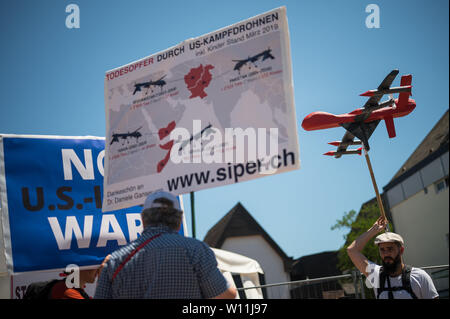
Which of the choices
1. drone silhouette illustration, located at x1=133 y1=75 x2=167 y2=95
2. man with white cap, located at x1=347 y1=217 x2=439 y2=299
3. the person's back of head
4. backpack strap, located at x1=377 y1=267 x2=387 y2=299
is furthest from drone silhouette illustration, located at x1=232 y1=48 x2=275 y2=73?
backpack strap, located at x1=377 y1=267 x2=387 y2=299

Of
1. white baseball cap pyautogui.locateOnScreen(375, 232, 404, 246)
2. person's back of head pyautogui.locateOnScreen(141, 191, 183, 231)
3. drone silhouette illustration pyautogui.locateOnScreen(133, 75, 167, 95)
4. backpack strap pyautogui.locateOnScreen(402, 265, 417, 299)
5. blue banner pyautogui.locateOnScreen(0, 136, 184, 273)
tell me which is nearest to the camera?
person's back of head pyautogui.locateOnScreen(141, 191, 183, 231)

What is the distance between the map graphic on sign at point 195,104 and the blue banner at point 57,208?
4.09 feet

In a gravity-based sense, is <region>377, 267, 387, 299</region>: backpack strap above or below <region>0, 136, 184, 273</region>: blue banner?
below

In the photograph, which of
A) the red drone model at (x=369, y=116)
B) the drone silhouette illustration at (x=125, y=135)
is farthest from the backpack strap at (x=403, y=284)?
the drone silhouette illustration at (x=125, y=135)

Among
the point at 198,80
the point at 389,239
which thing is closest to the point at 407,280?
the point at 389,239

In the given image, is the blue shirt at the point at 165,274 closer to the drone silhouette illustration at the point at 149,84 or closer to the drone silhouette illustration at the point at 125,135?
the drone silhouette illustration at the point at 125,135

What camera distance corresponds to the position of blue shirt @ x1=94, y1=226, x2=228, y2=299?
2254 mm

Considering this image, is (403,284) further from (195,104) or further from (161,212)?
(195,104)

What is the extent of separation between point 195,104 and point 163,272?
1.63 metres

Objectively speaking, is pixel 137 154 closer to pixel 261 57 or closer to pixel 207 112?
pixel 207 112

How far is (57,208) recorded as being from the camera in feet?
16.1

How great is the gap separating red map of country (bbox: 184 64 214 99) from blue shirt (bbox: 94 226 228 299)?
4.93 ft

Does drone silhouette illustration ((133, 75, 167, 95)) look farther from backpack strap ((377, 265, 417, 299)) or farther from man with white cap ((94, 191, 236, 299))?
backpack strap ((377, 265, 417, 299))
